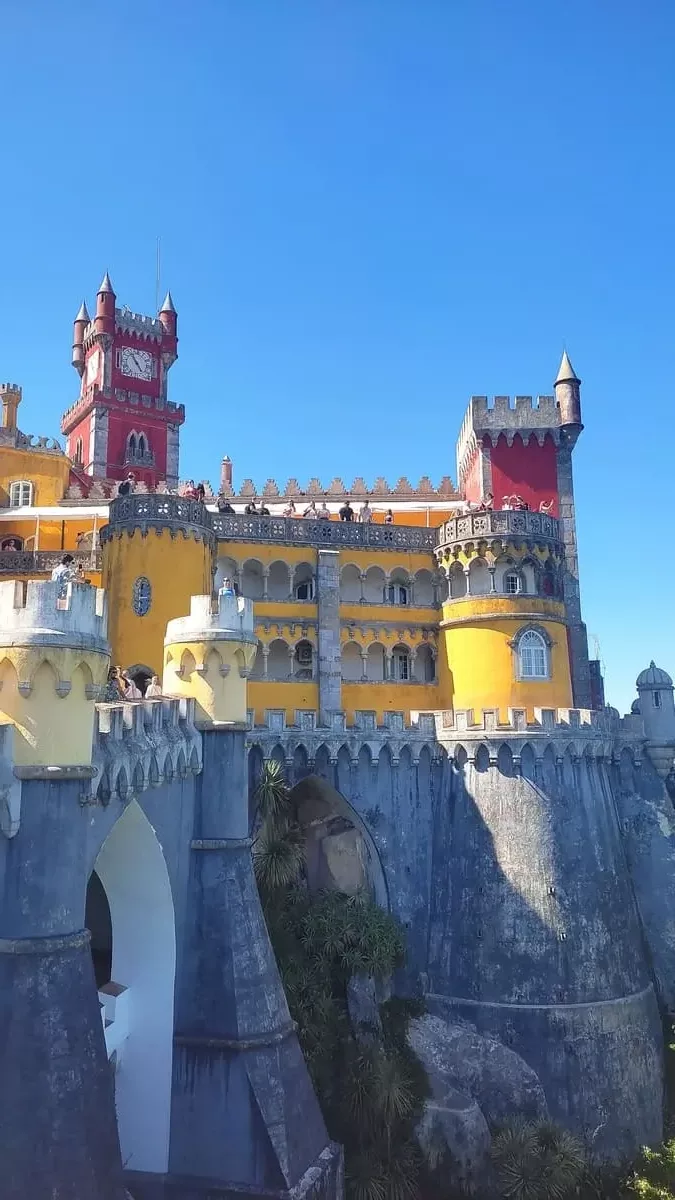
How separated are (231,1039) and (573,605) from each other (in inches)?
1012

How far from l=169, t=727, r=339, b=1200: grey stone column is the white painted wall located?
1.44 feet

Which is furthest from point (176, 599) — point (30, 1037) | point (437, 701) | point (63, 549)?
point (30, 1037)

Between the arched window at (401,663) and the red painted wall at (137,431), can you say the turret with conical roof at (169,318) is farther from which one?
the arched window at (401,663)

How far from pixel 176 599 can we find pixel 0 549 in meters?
12.7

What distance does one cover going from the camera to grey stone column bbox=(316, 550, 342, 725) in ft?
122

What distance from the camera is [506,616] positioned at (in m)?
37.1

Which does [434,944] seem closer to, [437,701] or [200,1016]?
[437,701]

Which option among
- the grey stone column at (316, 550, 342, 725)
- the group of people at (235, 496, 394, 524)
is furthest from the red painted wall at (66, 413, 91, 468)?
the grey stone column at (316, 550, 342, 725)

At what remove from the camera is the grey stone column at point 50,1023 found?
14453 millimetres

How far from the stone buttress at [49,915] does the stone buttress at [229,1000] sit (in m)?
5.48

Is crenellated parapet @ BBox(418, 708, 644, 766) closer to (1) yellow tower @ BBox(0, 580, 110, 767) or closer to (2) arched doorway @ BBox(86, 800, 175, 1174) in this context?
(2) arched doorway @ BBox(86, 800, 175, 1174)

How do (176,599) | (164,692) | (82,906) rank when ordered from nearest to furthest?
1. (82,906)
2. (164,692)
3. (176,599)

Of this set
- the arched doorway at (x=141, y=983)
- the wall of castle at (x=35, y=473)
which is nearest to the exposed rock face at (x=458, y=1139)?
the arched doorway at (x=141, y=983)

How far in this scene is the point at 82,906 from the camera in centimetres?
1616
